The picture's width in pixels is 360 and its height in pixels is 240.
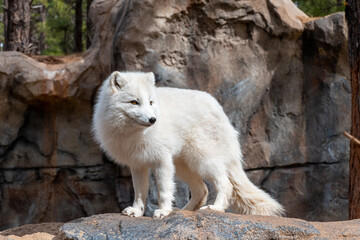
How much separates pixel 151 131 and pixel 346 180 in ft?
14.0

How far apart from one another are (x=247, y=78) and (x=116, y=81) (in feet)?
11.3

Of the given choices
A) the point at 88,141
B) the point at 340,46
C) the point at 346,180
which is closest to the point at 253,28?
the point at 340,46

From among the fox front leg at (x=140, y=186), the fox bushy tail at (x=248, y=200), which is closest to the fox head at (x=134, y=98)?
the fox front leg at (x=140, y=186)

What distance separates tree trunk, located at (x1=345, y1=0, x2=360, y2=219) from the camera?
222 inches

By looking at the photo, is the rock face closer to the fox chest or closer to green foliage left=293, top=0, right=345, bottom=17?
green foliage left=293, top=0, right=345, bottom=17

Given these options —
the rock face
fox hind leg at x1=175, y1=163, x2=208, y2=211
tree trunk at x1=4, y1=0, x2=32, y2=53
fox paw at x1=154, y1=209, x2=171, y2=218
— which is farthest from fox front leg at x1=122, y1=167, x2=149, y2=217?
tree trunk at x1=4, y1=0, x2=32, y2=53

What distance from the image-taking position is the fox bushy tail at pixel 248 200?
4.66 metres

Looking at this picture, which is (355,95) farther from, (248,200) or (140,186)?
(140,186)

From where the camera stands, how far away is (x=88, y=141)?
8.20 m

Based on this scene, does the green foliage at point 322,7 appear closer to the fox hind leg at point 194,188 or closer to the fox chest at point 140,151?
the fox hind leg at point 194,188

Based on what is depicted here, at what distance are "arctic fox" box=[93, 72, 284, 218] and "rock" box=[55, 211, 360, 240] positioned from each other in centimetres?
37

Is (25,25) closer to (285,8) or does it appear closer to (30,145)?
(30,145)

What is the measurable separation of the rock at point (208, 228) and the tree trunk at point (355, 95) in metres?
1.80

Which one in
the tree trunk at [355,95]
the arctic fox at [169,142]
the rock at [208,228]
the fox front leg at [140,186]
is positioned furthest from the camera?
the tree trunk at [355,95]
